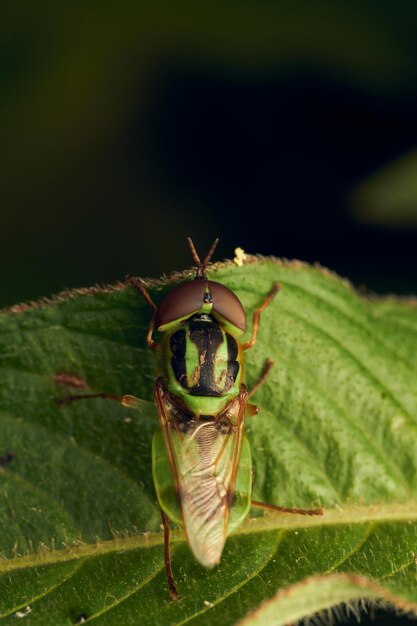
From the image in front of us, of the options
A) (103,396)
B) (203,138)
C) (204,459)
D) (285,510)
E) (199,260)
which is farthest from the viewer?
(203,138)

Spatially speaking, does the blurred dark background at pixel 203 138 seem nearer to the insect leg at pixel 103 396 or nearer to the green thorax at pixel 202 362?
the green thorax at pixel 202 362

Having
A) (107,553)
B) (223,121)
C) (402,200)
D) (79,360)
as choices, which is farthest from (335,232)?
(107,553)

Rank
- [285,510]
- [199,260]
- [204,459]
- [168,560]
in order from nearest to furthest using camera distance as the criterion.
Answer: [168,560], [285,510], [204,459], [199,260]

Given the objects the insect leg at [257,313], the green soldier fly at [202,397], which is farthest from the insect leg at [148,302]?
the insect leg at [257,313]

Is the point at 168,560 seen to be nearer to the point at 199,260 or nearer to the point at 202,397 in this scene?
the point at 202,397

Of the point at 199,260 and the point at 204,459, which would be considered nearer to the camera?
the point at 204,459

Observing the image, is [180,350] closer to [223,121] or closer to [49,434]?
[49,434]

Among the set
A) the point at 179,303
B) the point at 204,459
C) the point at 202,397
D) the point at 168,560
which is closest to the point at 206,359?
the point at 202,397
